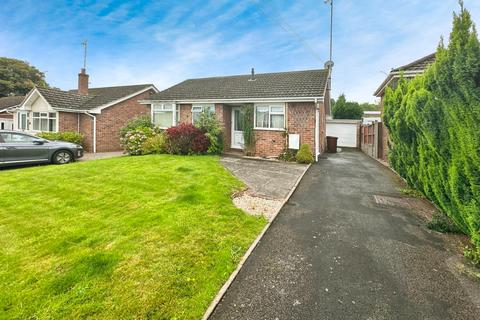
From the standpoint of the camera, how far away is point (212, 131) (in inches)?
508

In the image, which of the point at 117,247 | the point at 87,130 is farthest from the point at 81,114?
the point at 117,247

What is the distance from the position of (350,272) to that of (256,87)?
12.6m

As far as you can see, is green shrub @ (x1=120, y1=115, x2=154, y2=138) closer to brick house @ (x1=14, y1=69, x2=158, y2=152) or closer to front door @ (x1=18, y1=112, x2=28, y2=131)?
brick house @ (x1=14, y1=69, x2=158, y2=152)

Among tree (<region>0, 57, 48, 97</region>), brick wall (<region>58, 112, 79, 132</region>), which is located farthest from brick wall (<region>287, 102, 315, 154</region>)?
tree (<region>0, 57, 48, 97</region>)

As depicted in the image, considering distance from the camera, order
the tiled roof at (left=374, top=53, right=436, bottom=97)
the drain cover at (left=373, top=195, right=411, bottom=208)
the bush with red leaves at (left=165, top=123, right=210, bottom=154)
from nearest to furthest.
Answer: the drain cover at (left=373, top=195, right=411, bottom=208) → the tiled roof at (left=374, top=53, right=436, bottom=97) → the bush with red leaves at (left=165, top=123, right=210, bottom=154)

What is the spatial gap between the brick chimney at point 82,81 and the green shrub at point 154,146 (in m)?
12.2

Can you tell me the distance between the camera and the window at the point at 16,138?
9.56 metres

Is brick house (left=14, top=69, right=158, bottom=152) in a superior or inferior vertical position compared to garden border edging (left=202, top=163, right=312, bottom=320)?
superior

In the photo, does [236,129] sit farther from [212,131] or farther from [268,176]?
[268,176]

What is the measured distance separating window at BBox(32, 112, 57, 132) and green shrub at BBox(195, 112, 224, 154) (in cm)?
1083

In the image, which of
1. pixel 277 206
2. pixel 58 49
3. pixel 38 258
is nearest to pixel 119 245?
pixel 38 258

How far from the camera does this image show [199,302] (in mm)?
2492

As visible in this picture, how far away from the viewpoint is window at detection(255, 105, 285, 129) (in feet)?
40.8

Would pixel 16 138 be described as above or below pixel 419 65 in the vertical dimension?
below
